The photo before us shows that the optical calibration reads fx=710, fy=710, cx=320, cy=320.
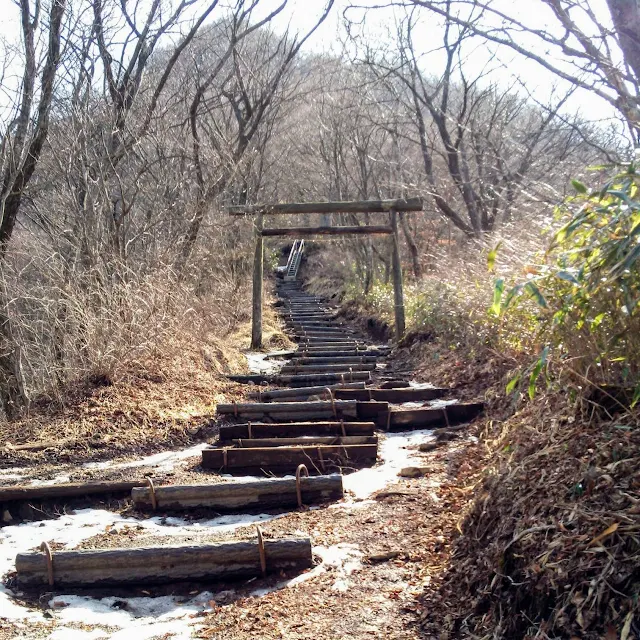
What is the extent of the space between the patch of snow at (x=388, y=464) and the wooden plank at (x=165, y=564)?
125cm

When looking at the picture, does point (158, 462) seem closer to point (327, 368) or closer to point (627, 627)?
point (627, 627)

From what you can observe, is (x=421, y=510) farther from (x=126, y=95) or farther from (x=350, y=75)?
(x=350, y=75)

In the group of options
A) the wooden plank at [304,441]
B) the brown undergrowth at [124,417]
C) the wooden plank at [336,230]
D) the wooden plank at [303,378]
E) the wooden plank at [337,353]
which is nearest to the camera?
the wooden plank at [304,441]

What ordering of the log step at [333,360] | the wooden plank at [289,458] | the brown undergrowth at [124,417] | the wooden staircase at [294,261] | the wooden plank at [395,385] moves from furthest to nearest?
1. the wooden staircase at [294,261]
2. the log step at [333,360]
3. the wooden plank at [395,385]
4. the brown undergrowth at [124,417]
5. the wooden plank at [289,458]

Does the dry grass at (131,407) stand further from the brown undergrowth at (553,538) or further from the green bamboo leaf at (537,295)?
the green bamboo leaf at (537,295)

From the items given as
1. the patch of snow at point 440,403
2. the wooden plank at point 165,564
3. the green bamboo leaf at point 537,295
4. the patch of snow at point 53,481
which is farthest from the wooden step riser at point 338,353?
the green bamboo leaf at point 537,295

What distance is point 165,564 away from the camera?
4.25 metres

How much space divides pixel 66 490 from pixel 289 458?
182 centimetres

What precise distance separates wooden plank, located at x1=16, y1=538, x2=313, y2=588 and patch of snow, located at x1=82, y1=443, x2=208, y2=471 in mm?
2167

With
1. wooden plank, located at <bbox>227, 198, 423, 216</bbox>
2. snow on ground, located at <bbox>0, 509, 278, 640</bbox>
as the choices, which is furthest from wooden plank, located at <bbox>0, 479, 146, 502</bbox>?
wooden plank, located at <bbox>227, 198, 423, 216</bbox>

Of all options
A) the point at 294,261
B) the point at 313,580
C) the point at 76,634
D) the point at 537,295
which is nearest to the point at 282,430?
the point at 313,580

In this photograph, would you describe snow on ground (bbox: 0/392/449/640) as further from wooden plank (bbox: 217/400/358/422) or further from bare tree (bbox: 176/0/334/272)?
bare tree (bbox: 176/0/334/272)

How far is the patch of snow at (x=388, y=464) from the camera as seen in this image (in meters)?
5.60

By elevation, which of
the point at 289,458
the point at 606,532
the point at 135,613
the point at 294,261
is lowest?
the point at 135,613
